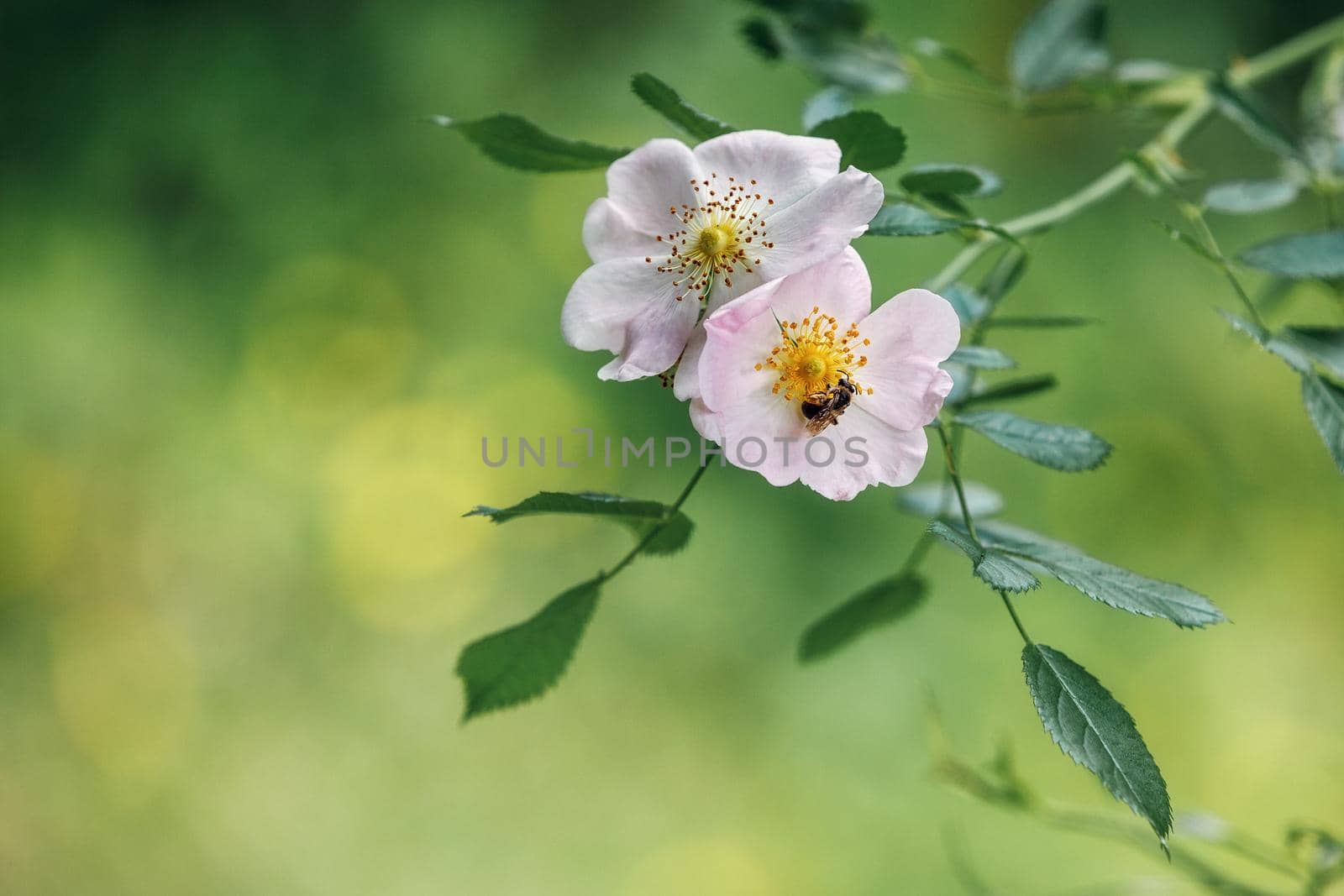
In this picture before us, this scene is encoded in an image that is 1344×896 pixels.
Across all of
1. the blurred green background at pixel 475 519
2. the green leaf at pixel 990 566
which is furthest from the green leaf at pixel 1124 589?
the blurred green background at pixel 475 519

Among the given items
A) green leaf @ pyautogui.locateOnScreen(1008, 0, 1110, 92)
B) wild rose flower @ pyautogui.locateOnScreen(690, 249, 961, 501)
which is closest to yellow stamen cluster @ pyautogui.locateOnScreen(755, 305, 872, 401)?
wild rose flower @ pyautogui.locateOnScreen(690, 249, 961, 501)

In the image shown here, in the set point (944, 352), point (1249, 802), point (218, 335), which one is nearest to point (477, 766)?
point (218, 335)

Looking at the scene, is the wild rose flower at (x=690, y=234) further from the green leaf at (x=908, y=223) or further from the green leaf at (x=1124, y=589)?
the green leaf at (x=1124, y=589)

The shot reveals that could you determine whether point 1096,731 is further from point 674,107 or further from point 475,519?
point 475,519

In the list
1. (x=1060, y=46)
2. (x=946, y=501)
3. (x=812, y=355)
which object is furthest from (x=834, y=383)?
(x=1060, y=46)

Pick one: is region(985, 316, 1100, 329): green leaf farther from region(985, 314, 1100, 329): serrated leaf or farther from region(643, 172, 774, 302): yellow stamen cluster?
region(643, 172, 774, 302): yellow stamen cluster
